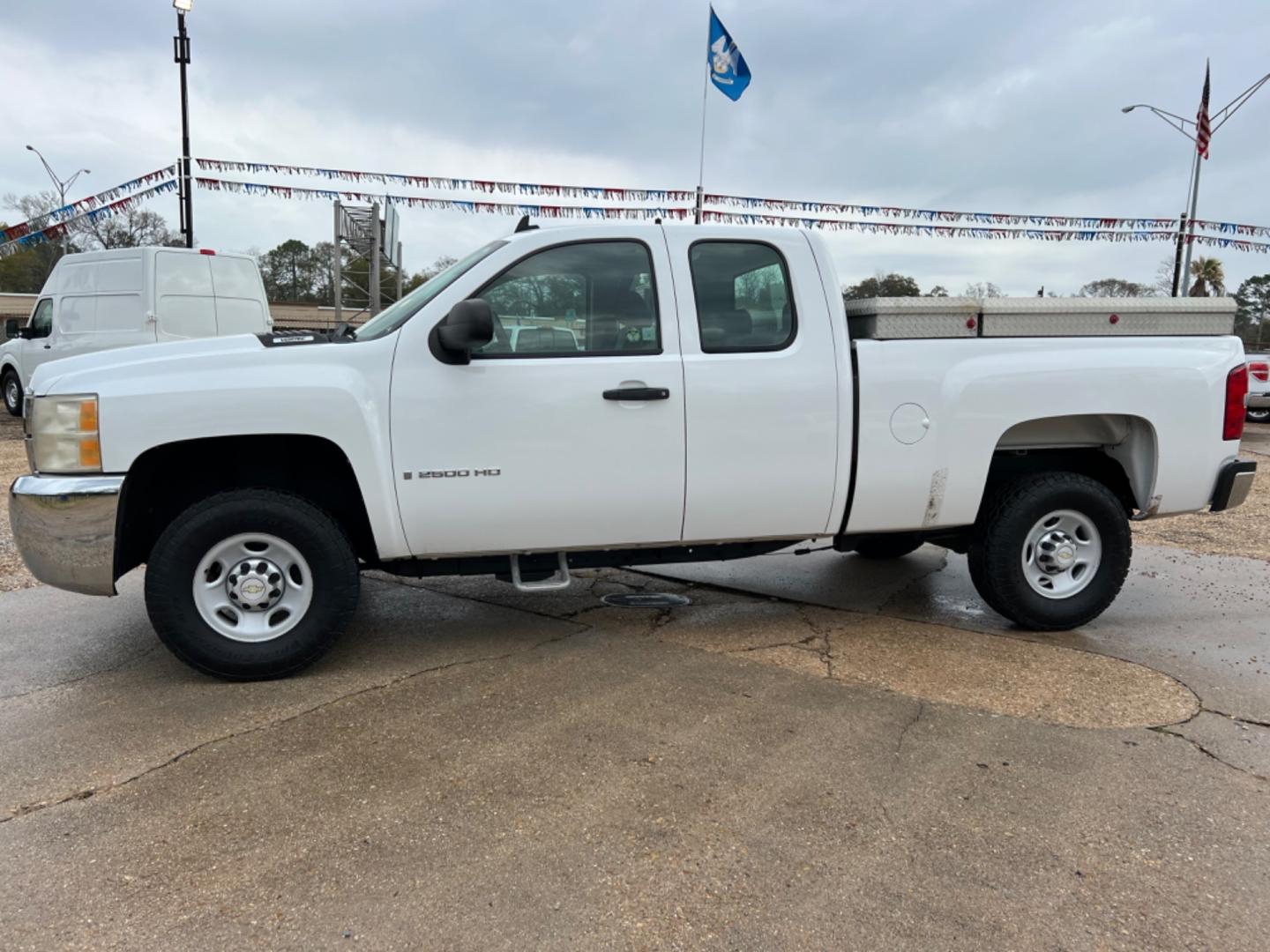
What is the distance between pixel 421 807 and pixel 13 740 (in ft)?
5.59

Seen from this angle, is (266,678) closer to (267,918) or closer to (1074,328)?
(267,918)

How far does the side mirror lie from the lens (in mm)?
3441

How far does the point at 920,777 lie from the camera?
2.93 metres

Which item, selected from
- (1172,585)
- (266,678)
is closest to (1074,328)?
(1172,585)

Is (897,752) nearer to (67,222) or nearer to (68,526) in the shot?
(68,526)

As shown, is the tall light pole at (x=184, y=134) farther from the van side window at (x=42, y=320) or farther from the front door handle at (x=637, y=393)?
the front door handle at (x=637, y=393)

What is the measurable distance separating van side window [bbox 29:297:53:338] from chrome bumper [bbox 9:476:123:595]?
1234cm

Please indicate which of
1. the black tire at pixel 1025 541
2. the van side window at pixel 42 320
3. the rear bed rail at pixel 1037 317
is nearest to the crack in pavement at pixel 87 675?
the rear bed rail at pixel 1037 317

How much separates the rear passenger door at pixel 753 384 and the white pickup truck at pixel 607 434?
Answer: 0.04ft

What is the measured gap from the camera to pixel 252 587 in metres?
3.64

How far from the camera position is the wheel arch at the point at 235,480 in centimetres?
369

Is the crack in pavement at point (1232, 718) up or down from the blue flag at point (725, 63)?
down

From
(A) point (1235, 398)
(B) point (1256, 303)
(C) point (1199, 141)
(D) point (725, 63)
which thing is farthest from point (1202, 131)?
(B) point (1256, 303)

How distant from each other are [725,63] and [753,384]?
12.3 m
